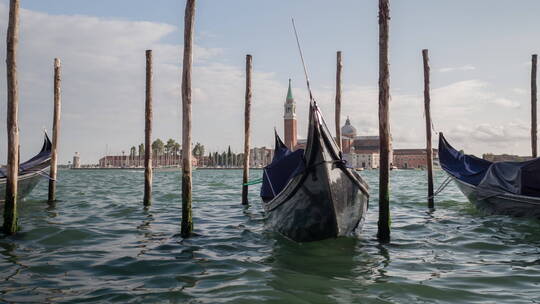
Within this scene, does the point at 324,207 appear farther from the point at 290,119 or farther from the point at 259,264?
the point at 290,119

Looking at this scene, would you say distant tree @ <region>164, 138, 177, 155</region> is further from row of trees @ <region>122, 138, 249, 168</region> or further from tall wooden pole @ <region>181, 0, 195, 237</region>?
tall wooden pole @ <region>181, 0, 195, 237</region>

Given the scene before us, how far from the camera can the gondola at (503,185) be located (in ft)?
33.1

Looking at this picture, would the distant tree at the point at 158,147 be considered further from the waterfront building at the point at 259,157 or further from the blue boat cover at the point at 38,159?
the blue boat cover at the point at 38,159

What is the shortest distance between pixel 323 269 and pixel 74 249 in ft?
13.3

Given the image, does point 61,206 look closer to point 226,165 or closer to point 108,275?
point 108,275

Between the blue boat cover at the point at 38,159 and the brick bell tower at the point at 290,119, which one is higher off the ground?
the brick bell tower at the point at 290,119

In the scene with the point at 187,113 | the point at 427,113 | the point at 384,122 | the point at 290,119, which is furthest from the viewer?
the point at 290,119

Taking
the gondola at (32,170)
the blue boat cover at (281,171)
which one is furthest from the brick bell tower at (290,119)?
the blue boat cover at (281,171)

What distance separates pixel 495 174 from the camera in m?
11.4

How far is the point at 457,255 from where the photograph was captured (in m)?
6.79

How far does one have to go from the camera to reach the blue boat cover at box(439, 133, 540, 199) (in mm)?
10148

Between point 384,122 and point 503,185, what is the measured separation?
5270mm

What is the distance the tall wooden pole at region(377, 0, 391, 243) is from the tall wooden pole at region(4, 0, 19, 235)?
6.51 meters

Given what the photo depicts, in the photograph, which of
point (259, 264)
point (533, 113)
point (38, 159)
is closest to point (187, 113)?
point (259, 264)
